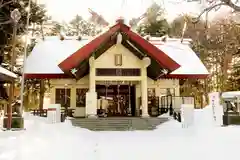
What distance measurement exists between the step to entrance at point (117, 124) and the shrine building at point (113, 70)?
81cm

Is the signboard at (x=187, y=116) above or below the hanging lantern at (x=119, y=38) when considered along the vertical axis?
below

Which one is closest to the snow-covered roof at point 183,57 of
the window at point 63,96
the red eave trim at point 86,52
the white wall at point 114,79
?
the white wall at point 114,79

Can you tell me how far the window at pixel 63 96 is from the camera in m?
20.0

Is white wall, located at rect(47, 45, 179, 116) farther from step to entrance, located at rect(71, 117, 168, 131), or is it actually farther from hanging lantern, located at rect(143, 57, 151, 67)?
step to entrance, located at rect(71, 117, 168, 131)

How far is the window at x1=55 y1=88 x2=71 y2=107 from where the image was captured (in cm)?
2005

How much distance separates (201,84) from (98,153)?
25960mm

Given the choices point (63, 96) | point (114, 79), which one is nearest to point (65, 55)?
point (63, 96)

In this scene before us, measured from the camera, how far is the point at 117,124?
1602 centimetres

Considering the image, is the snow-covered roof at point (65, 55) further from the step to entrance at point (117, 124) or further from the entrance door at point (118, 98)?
the step to entrance at point (117, 124)

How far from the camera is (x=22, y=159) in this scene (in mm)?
7066

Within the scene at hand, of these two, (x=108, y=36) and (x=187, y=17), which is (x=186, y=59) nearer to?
(x=108, y=36)

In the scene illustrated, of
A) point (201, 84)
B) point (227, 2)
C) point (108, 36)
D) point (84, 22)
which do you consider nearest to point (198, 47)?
point (201, 84)

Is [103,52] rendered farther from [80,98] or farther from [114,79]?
[80,98]

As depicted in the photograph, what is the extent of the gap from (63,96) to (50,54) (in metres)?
3.61
